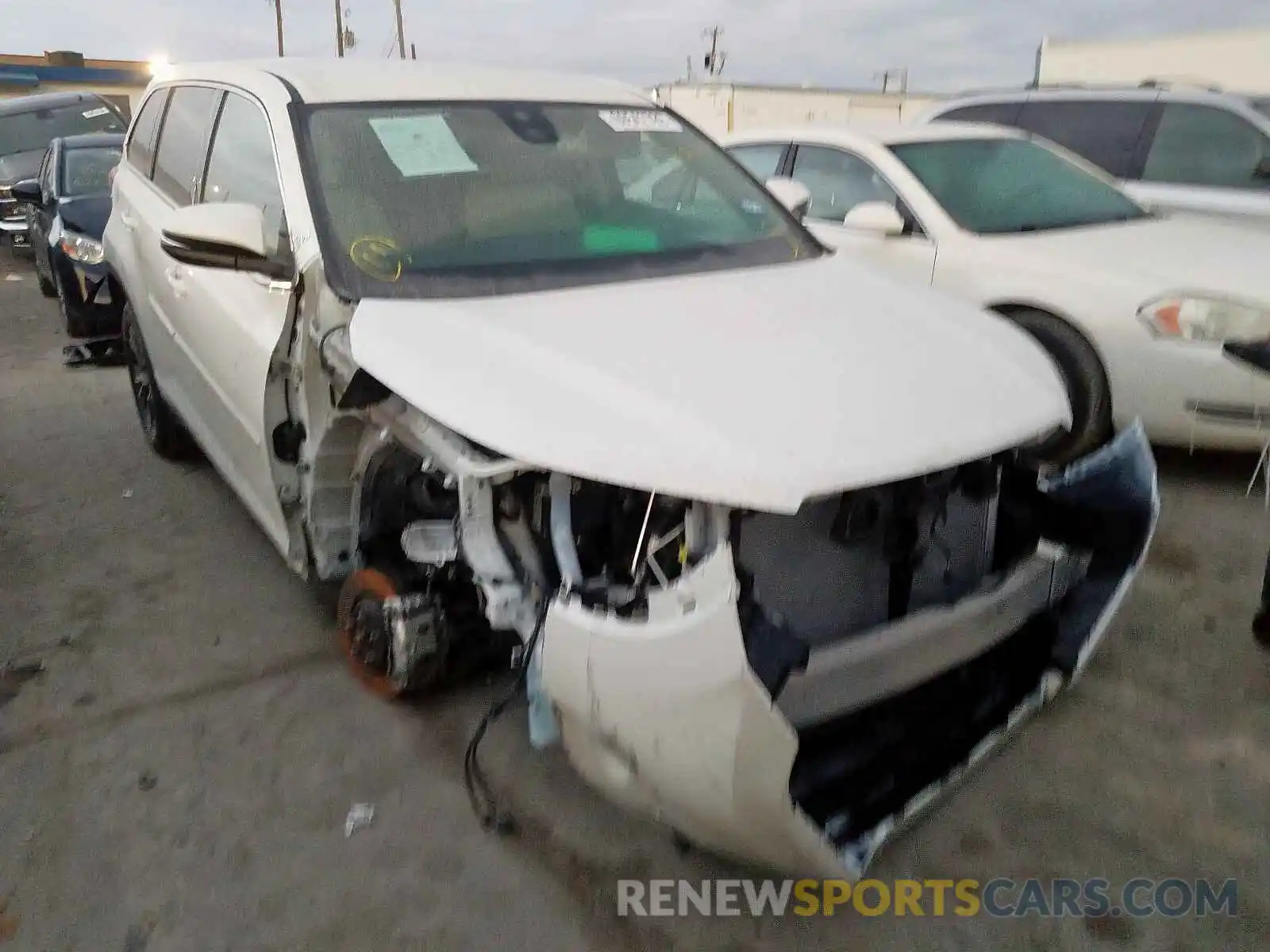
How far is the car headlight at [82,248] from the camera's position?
705 cm

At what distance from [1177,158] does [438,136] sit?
17.2ft

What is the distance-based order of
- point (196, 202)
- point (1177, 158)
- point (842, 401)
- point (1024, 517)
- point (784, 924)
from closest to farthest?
1. point (842, 401)
2. point (784, 924)
3. point (1024, 517)
4. point (196, 202)
5. point (1177, 158)

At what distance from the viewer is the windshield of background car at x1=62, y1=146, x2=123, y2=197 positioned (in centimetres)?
811

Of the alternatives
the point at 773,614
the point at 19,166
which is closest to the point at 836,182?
the point at 773,614

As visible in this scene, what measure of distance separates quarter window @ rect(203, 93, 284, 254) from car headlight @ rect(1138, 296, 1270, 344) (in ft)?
11.5

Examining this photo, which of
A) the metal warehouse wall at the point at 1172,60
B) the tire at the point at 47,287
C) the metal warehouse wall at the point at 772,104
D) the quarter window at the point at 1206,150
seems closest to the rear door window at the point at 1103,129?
the quarter window at the point at 1206,150

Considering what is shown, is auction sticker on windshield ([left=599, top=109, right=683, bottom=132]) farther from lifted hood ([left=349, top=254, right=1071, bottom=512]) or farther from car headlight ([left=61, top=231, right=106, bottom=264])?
car headlight ([left=61, top=231, right=106, bottom=264])

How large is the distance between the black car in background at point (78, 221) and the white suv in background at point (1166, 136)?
6139 mm

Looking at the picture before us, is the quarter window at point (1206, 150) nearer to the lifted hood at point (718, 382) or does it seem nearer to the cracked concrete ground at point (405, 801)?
the cracked concrete ground at point (405, 801)

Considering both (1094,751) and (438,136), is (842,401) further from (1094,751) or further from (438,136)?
(438,136)

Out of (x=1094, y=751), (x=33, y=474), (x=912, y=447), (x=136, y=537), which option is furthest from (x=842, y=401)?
(x=33, y=474)

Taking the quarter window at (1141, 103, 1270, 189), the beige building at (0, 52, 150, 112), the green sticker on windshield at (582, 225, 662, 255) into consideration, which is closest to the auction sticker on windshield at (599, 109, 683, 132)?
the green sticker on windshield at (582, 225, 662, 255)

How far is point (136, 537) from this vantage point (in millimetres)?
4086

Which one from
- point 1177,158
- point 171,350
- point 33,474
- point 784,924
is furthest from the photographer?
point 1177,158
